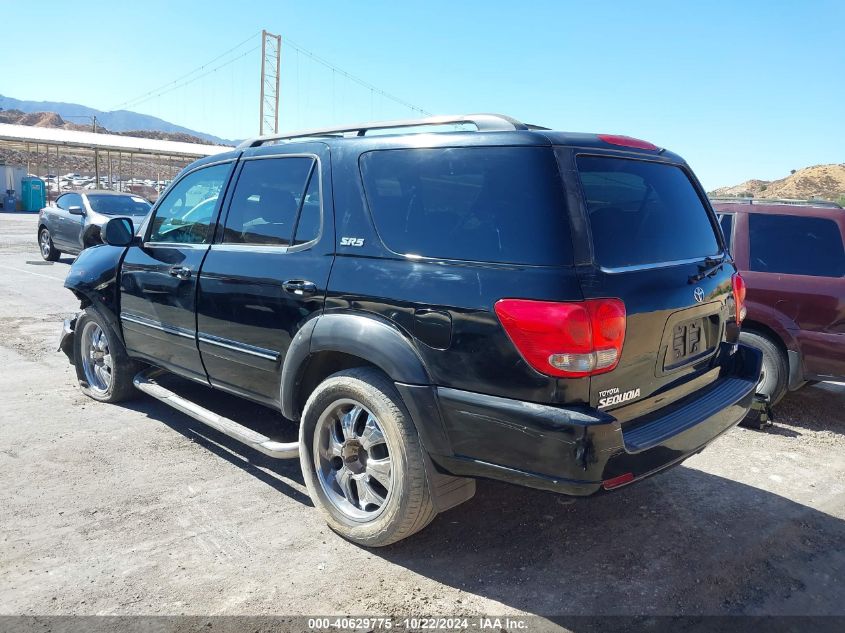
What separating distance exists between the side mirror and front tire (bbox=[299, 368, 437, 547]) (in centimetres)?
228

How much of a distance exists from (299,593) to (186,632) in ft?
1.57

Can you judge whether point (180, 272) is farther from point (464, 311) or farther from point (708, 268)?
point (708, 268)

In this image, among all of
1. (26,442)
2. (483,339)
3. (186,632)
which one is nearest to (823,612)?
(483,339)

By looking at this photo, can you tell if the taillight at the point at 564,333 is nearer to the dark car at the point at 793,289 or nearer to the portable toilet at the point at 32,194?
the dark car at the point at 793,289

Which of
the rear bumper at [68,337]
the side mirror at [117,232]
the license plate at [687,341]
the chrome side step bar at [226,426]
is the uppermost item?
the side mirror at [117,232]

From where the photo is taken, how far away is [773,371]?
5.35m

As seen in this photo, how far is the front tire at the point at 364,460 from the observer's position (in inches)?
117

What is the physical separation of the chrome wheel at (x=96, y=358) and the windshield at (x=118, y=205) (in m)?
9.75

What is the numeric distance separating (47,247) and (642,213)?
52.3 feet

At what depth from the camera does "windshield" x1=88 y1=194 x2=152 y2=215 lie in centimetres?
1433

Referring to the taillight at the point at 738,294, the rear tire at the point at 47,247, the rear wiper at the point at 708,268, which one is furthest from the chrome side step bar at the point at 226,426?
the rear tire at the point at 47,247

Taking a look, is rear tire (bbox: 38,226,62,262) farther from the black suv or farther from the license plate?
the license plate

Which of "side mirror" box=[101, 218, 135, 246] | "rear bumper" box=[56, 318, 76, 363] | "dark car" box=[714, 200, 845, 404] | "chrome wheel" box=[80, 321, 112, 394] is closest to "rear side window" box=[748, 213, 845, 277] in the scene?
"dark car" box=[714, 200, 845, 404]

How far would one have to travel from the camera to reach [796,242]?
18.0ft
